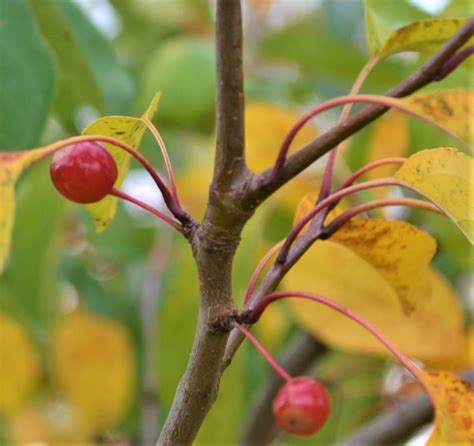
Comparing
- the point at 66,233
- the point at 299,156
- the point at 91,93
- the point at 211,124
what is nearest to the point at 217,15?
the point at 299,156

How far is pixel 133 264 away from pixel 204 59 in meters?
0.37

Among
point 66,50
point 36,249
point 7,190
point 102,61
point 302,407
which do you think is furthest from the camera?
point 36,249

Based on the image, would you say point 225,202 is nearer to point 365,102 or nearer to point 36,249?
point 365,102

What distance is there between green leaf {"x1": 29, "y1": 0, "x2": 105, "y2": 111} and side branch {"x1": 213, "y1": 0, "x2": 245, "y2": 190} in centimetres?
39

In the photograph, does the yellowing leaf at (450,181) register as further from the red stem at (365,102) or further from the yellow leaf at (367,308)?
the yellow leaf at (367,308)

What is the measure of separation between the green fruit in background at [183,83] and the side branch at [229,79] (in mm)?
648

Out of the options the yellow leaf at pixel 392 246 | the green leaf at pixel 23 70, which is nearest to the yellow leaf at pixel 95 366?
the green leaf at pixel 23 70

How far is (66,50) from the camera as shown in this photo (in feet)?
2.63

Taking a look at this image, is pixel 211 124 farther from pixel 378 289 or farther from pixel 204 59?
pixel 378 289

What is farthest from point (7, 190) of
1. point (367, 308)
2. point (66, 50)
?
point (367, 308)

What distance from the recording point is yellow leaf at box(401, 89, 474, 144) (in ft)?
1.38

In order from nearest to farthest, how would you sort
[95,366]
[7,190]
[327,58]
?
[7,190], [327,58], [95,366]

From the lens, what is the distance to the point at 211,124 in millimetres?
1185

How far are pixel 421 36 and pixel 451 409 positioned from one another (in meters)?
0.22
